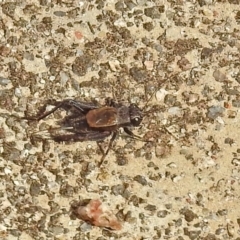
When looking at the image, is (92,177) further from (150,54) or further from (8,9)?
(8,9)

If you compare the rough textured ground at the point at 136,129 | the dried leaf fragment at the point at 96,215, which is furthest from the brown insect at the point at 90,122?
the dried leaf fragment at the point at 96,215

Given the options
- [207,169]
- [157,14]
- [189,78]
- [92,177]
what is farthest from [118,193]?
[157,14]

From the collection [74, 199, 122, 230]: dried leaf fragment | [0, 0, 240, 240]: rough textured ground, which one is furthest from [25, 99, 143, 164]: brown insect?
[74, 199, 122, 230]: dried leaf fragment

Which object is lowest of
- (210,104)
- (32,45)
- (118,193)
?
(118,193)

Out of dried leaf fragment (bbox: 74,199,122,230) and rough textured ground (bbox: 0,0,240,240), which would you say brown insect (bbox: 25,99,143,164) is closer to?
rough textured ground (bbox: 0,0,240,240)

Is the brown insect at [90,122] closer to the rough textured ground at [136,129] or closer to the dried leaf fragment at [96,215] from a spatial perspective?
the rough textured ground at [136,129]

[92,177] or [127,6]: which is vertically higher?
[127,6]

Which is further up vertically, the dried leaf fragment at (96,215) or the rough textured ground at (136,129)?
the rough textured ground at (136,129)
